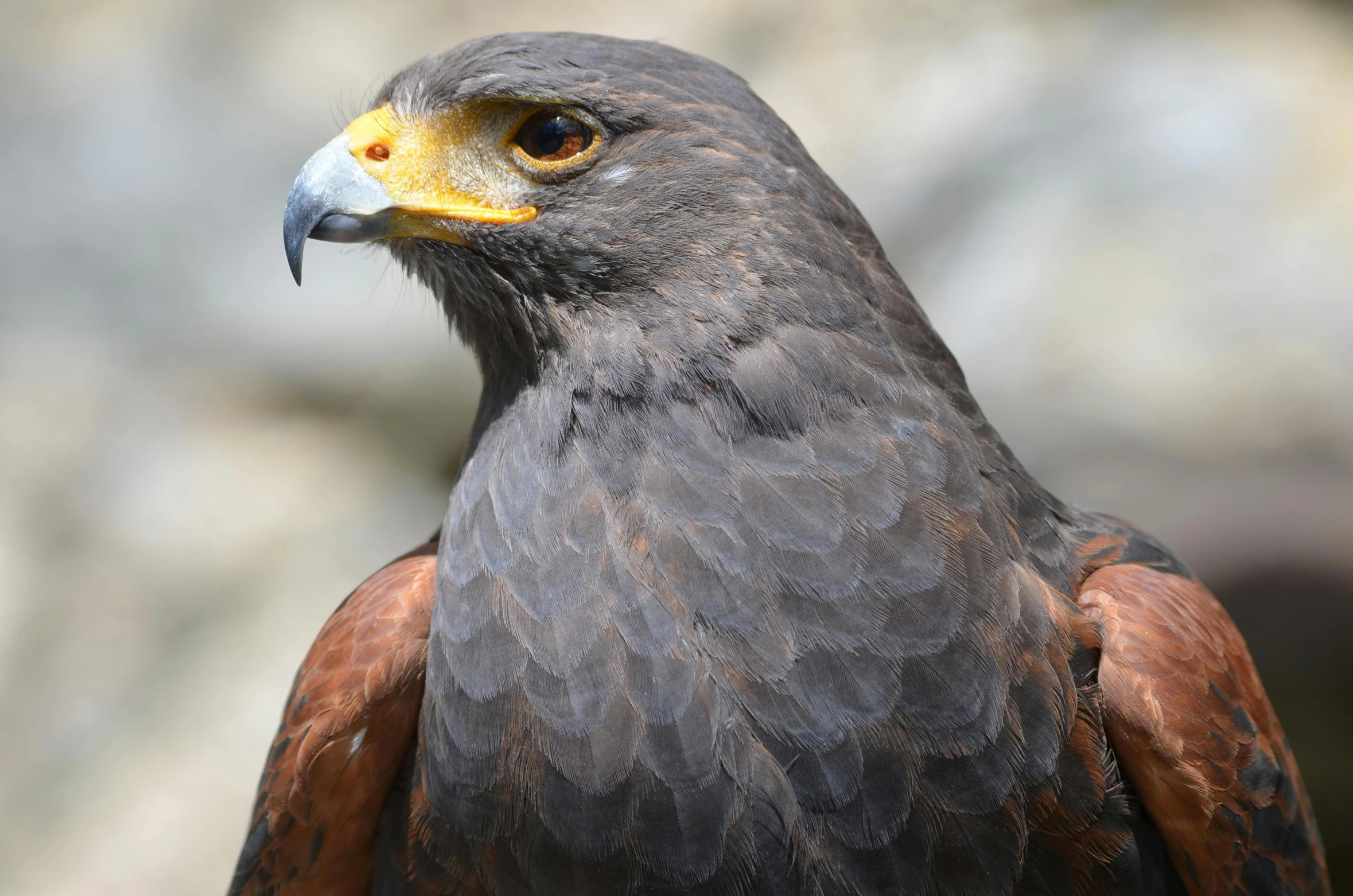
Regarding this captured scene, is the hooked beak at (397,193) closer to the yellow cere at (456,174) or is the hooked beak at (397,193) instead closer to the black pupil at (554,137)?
the yellow cere at (456,174)

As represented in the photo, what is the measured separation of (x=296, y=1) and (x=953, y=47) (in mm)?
4451

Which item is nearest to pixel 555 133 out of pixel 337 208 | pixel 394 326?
pixel 337 208

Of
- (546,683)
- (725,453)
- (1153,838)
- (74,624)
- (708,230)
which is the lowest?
(1153,838)

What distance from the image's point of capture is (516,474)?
2459mm

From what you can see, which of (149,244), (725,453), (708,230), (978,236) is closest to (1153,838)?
(725,453)

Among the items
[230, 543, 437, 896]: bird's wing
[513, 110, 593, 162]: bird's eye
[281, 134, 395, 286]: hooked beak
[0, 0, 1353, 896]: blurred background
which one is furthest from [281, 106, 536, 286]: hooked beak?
[0, 0, 1353, 896]: blurred background

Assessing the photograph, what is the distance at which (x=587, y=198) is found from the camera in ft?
8.34

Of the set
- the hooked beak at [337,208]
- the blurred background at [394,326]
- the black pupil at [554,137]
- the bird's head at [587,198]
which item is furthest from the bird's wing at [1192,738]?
the blurred background at [394,326]

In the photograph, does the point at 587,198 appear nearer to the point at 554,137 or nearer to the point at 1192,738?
the point at 554,137

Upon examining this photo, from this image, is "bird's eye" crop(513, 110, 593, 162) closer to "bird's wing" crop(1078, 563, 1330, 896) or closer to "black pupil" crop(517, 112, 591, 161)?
"black pupil" crop(517, 112, 591, 161)

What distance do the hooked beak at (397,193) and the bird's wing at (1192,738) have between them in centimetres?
156

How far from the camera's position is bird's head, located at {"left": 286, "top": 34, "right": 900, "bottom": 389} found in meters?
2.47

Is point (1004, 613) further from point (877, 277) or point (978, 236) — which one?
point (978, 236)

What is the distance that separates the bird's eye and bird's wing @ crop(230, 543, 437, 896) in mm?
949
